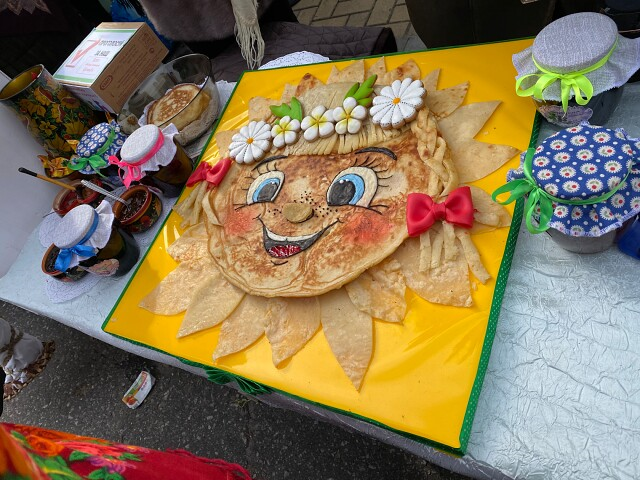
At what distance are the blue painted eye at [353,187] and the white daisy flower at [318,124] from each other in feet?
0.50

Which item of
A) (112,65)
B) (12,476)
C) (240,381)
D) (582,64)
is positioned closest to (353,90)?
(582,64)

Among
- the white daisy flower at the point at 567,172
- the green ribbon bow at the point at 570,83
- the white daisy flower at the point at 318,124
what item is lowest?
the white daisy flower at the point at 318,124

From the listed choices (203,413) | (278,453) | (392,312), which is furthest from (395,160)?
(203,413)

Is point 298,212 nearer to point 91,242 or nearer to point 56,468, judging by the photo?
point 91,242

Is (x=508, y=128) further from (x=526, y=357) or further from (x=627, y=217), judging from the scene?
(x=526, y=357)

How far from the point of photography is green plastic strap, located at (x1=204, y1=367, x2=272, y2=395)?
3.70 ft

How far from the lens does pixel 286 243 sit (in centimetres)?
123

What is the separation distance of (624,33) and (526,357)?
71 centimetres

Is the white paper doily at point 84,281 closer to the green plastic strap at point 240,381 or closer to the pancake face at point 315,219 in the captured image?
the pancake face at point 315,219

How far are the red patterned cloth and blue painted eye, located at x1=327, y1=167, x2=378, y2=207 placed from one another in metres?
0.67

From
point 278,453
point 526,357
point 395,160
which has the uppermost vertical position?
point 395,160

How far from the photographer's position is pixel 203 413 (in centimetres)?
200

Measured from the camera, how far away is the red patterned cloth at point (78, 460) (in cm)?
50

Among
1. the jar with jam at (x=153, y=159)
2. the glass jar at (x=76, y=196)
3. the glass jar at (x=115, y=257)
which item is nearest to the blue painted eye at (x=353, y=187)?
→ the jar with jam at (x=153, y=159)
